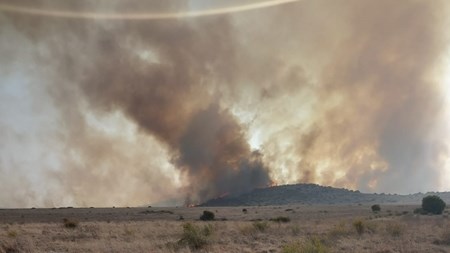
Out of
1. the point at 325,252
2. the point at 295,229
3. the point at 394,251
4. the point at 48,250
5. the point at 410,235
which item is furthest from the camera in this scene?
the point at 295,229

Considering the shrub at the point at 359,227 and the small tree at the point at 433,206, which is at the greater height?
the small tree at the point at 433,206

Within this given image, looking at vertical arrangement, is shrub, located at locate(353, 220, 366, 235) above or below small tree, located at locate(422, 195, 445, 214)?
below

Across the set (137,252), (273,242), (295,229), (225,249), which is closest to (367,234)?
(295,229)

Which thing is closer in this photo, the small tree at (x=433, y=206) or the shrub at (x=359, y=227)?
the shrub at (x=359, y=227)

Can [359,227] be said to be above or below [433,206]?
below

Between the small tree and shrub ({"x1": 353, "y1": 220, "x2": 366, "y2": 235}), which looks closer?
shrub ({"x1": 353, "y1": 220, "x2": 366, "y2": 235})

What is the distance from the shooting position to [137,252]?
27984 mm

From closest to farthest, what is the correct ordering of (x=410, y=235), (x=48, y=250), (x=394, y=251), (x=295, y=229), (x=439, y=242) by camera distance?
(x=394, y=251), (x=48, y=250), (x=439, y=242), (x=410, y=235), (x=295, y=229)

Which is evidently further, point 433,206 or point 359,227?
point 433,206

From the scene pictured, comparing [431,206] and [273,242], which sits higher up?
[431,206]

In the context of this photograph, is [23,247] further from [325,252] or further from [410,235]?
[410,235]

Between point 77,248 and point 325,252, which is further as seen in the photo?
point 77,248

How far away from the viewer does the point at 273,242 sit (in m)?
34.4

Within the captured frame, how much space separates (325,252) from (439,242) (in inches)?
487
